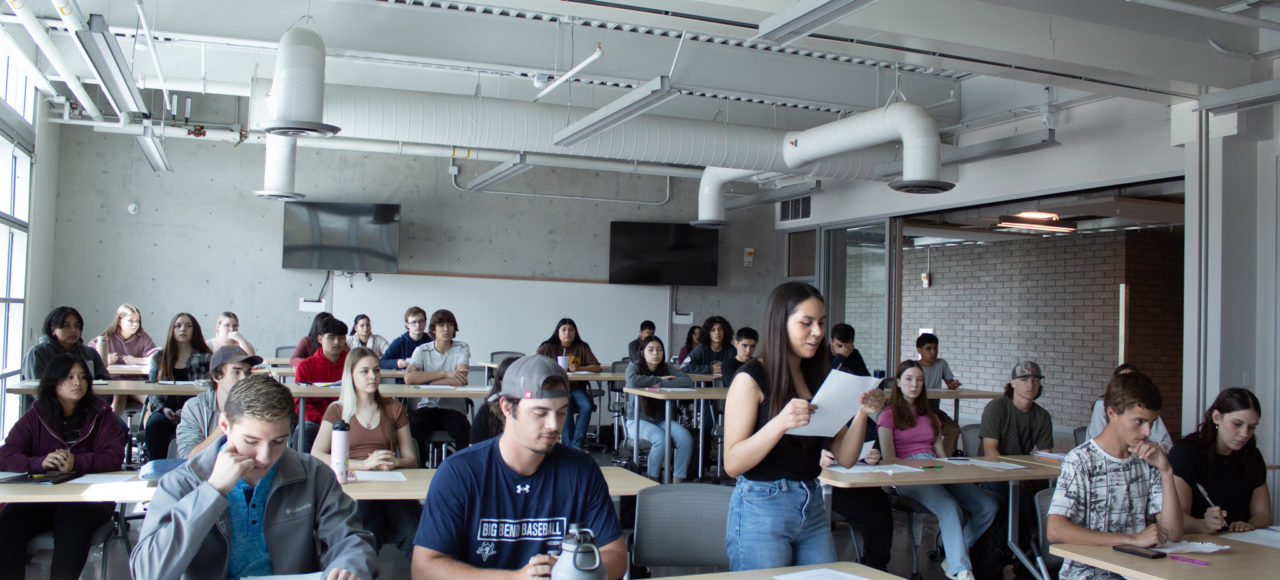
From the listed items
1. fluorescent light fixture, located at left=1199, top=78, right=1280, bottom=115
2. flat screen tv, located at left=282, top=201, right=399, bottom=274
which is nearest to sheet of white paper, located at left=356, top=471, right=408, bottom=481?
fluorescent light fixture, located at left=1199, top=78, right=1280, bottom=115

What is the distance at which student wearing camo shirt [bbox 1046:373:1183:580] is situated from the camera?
297cm

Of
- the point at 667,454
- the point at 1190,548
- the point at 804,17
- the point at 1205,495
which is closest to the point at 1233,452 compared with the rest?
the point at 1205,495

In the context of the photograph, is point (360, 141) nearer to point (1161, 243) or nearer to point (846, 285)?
point (846, 285)

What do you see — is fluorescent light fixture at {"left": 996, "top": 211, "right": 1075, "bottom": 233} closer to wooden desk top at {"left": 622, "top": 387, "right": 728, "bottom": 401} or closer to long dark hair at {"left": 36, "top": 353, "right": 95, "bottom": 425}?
wooden desk top at {"left": 622, "top": 387, "right": 728, "bottom": 401}

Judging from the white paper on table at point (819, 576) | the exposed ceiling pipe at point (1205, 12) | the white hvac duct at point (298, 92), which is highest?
the exposed ceiling pipe at point (1205, 12)

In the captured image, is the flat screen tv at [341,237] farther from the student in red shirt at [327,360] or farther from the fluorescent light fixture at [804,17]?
the fluorescent light fixture at [804,17]

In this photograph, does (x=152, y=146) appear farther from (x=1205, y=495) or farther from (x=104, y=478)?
(x=1205, y=495)

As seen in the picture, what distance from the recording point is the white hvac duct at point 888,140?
6.39m

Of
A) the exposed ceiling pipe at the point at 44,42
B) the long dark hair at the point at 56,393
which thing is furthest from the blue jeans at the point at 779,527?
the exposed ceiling pipe at the point at 44,42

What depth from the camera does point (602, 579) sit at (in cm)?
177

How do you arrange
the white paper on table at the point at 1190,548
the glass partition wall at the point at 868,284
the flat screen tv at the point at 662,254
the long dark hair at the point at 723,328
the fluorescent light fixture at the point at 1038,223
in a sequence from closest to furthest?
the white paper on table at the point at 1190,548
the long dark hair at the point at 723,328
the glass partition wall at the point at 868,284
the fluorescent light fixture at the point at 1038,223
the flat screen tv at the point at 662,254

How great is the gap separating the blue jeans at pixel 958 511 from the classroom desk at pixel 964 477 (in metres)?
0.17

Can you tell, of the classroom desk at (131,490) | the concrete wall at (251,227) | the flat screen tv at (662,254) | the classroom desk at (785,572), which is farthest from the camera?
the flat screen tv at (662,254)

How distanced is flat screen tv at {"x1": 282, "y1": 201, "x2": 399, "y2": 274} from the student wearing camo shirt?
8239mm
